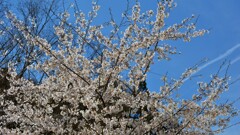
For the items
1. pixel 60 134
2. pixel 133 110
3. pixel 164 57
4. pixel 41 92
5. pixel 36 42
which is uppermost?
Result: pixel 164 57

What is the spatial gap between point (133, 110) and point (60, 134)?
1110 millimetres

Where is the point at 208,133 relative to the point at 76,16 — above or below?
below

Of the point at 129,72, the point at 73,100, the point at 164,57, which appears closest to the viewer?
the point at 73,100

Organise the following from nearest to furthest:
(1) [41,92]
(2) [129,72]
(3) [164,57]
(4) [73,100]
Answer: (4) [73,100]
(2) [129,72]
(1) [41,92]
(3) [164,57]

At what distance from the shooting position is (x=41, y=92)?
16.3 ft

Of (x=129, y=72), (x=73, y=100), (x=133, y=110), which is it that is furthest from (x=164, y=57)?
(x=73, y=100)

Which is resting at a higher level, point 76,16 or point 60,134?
point 76,16

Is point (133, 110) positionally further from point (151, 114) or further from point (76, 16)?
point (76, 16)

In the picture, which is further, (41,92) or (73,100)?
(41,92)

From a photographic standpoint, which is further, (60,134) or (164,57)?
(164,57)

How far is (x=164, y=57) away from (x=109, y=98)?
1457mm

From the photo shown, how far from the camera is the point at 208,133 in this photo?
185 inches

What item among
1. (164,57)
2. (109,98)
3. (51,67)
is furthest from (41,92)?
(164,57)

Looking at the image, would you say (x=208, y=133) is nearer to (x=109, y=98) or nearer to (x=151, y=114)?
(x=151, y=114)
